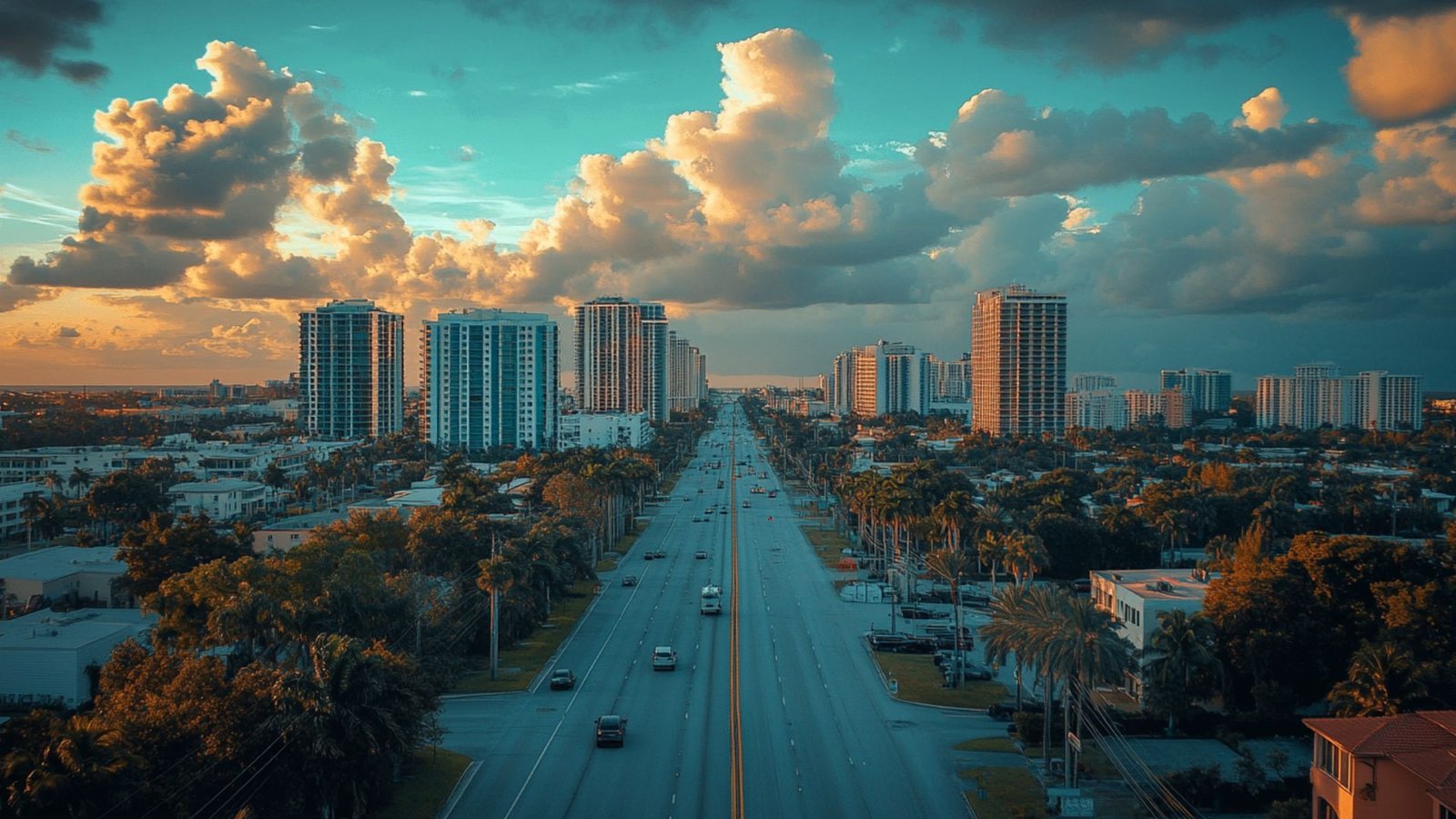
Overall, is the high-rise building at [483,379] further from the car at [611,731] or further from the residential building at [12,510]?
the car at [611,731]

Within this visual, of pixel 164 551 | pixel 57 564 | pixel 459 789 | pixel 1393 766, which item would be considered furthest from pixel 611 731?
pixel 57 564

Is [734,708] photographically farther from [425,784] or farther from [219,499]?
[219,499]

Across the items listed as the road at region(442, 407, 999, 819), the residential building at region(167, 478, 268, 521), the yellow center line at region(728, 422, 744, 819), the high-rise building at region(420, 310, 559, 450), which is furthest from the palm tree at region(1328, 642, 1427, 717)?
the high-rise building at region(420, 310, 559, 450)

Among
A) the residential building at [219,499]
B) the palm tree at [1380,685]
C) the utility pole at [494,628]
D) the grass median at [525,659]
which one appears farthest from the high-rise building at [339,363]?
the palm tree at [1380,685]

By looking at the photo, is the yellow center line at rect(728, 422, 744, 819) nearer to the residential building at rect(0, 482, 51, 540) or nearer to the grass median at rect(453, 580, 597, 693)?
the grass median at rect(453, 580, 597, 693)

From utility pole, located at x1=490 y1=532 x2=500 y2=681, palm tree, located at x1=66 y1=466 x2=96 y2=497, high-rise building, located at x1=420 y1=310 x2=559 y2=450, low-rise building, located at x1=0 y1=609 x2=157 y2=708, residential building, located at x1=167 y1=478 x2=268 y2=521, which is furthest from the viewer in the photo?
high-rise building, located at x1=420 y1=310 x2=559 y2=450

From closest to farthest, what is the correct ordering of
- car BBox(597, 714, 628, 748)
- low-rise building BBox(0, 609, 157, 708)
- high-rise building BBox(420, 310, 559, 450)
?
car BBox(597, 714, 628, 748)
low-rise building BBox(0, 609, 157, 708)
high-rise building BBox(420, 310, 559, 450)

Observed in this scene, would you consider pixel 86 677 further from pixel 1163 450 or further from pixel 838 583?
pixel 1163 450
